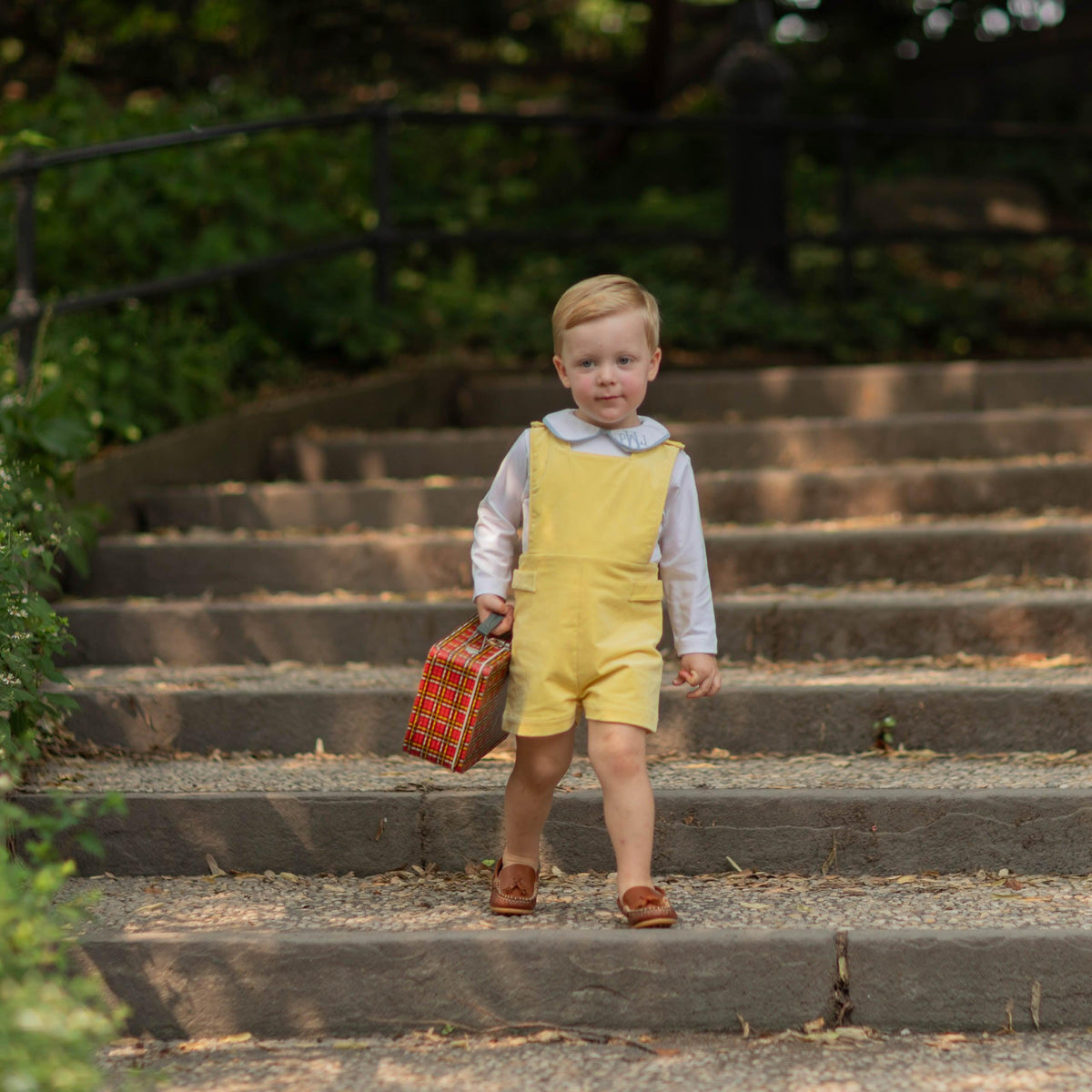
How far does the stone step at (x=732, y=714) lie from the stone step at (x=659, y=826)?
10.3 inches

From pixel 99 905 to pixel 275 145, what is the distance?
173 inches

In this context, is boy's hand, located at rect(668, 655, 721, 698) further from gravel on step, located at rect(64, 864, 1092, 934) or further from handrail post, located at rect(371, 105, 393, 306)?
handrail post, located at rect(371, 105, 393, 306)

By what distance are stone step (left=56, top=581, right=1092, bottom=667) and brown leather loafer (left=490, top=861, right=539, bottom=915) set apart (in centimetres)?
123

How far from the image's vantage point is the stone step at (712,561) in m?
4.32

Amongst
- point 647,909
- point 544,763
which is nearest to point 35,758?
point 544,763

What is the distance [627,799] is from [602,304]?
0.96 m

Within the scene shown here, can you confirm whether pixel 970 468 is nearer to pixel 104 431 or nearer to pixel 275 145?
pixel 104 431

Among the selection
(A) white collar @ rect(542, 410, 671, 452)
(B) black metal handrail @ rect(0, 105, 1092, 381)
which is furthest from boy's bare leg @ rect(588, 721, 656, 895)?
(B) black metal handrail @ rect(0, 105, 1092, 381)

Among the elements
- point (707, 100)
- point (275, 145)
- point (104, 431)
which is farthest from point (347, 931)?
point (707, 100)

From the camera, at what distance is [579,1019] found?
2.58 meters

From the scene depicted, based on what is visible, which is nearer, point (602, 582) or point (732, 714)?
point (602, 582)

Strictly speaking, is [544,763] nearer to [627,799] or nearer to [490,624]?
[627,799]

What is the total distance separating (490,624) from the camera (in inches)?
110

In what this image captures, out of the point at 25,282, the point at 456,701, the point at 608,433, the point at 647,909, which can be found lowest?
the point at 647,909
